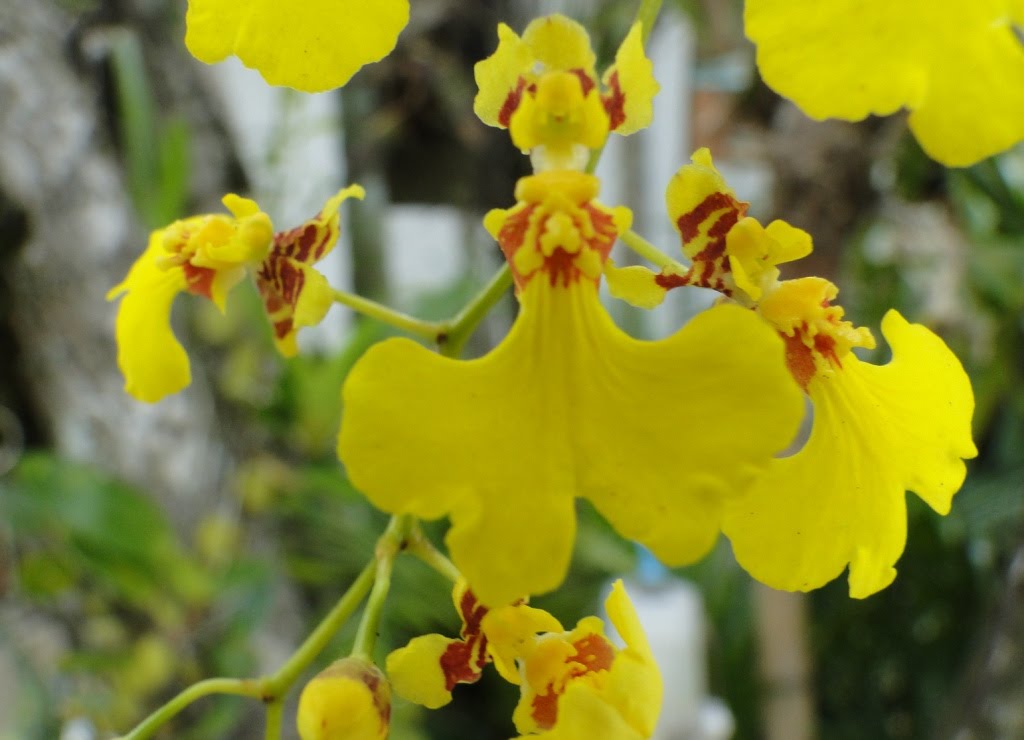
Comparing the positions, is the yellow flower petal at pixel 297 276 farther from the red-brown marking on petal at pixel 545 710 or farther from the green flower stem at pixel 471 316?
the red-brown marking on petal at pixel 545 710

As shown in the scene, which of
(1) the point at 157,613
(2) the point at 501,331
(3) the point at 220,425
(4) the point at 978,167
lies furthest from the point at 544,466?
(2) the point at 501,331

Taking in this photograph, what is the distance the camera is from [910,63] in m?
0.28

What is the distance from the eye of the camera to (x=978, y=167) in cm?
86

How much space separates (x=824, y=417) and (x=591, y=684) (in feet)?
0.51

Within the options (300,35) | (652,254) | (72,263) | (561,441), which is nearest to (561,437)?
(561,441)

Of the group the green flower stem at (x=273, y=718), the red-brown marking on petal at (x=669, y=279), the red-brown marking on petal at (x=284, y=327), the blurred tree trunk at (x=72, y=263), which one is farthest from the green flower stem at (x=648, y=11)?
the blurred tree trunk at (x=72, y=263)

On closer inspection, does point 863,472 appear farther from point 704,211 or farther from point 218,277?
point 218,277

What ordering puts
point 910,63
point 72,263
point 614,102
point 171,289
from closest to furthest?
point 910,63 < point 614,102 < point 171,289 < point 72,263

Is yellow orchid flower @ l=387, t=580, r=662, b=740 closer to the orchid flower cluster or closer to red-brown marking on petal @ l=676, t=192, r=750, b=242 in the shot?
the orchid flower cluster

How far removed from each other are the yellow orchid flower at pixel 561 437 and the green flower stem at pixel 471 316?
61 millimetres

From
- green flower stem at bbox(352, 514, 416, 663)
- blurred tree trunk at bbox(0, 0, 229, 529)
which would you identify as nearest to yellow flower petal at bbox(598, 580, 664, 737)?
green flower stem at bbox(352, 514, 416, 663)

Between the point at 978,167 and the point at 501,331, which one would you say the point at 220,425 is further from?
the point at 978,167

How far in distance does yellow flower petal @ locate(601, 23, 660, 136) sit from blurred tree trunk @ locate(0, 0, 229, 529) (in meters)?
1.04

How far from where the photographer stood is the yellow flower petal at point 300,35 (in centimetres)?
37
